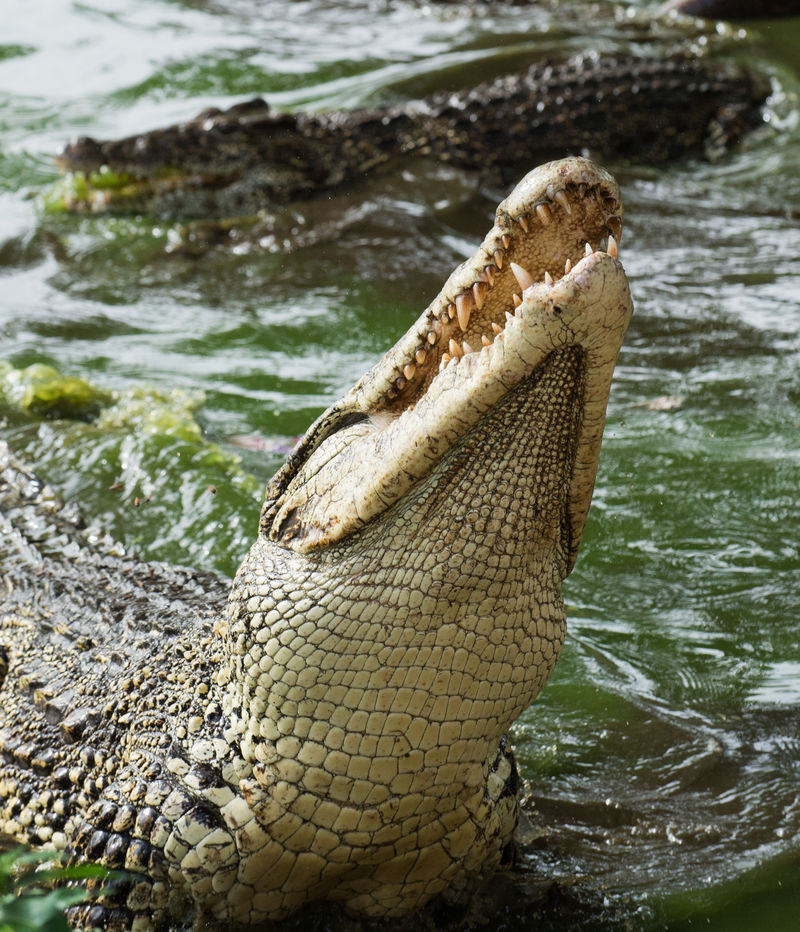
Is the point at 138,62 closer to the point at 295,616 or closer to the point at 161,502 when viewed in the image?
the point at 161,502

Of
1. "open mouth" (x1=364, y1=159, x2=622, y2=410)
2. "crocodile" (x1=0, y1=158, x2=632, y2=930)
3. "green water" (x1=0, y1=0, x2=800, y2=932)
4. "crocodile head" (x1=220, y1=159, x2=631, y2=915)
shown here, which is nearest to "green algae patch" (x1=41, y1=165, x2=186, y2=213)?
"green water" (x1=0, y1=0, x2=800, y2=932)

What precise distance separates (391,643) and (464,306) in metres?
0.71

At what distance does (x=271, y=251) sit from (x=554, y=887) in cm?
594

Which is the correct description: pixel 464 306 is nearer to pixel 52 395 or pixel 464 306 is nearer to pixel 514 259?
pixel 514 259

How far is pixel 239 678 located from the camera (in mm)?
2652

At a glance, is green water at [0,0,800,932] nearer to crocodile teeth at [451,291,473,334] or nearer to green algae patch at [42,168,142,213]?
green algae patch at [42,168,142,213]

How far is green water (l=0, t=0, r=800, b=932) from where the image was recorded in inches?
133

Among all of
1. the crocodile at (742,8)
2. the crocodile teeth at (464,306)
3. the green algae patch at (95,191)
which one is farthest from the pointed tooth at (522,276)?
the crocodile at (742,8)

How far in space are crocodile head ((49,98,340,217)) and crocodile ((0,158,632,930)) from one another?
663cm

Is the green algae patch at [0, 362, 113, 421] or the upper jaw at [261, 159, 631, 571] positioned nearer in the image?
the upper jaw at [261, 159, 631, 571]

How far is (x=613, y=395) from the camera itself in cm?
584

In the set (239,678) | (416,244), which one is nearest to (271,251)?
(416,244)

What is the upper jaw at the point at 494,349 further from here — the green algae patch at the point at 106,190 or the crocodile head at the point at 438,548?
the green algae patch at the point at 106,190

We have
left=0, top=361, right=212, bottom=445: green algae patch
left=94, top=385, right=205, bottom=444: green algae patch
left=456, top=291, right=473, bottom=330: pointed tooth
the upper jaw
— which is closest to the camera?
the upper jaw
